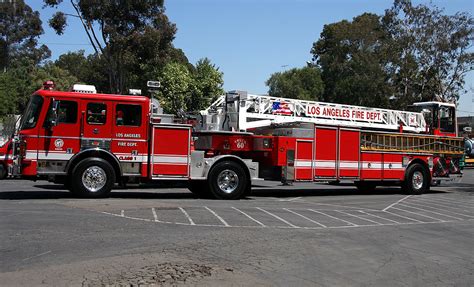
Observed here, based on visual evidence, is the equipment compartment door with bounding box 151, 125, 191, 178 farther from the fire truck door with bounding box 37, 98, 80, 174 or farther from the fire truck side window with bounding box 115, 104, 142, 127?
the fire truck door with bounding box 37, 98, 80, 174

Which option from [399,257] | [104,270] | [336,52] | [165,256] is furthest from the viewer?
[336,52]

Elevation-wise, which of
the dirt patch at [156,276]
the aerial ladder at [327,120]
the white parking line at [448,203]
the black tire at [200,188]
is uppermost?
the aerial ladder at [327,120]

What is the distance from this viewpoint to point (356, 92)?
1757 inches

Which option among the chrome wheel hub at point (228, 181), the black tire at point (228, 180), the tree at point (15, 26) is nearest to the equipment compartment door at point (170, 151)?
the black tire at point (228, 180)

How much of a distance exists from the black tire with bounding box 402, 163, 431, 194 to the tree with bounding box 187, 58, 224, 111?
16.8 meters

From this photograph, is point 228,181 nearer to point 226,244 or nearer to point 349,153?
point 349,153

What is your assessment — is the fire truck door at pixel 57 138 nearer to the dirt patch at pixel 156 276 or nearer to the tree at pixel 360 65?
the dirt patch at pixel 156 276

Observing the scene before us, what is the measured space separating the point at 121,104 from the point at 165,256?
778cm

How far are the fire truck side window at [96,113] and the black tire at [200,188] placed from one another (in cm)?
341

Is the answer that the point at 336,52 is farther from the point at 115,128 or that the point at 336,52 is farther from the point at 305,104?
the point at 115,128

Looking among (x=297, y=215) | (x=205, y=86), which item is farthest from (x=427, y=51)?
(x=297, y=215)

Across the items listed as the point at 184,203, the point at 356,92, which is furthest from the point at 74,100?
the point at 356,92

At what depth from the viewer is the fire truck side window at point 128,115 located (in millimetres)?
14218

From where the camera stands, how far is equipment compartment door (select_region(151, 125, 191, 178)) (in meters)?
14.5
